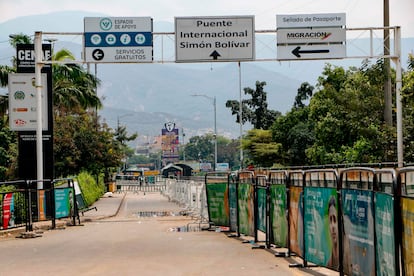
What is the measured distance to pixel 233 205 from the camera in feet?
60.7

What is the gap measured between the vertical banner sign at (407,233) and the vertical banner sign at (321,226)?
232 cm

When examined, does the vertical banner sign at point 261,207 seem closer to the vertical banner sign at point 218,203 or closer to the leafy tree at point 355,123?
the vertical banner sign at point 218,203

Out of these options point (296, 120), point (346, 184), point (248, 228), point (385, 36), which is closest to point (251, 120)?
point (296, 120)

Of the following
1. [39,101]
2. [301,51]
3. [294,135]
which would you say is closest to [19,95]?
[39,101]

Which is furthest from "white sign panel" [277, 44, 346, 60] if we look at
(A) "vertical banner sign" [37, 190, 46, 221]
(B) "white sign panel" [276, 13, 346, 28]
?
(A) "vertical banner sign" [37, 190, 46, 221]

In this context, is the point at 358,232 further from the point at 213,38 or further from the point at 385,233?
the point at 213,38

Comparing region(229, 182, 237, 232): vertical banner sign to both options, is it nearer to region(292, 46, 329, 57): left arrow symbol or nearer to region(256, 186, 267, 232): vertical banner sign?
region(256, 186, 267, 232): vertical banner sign

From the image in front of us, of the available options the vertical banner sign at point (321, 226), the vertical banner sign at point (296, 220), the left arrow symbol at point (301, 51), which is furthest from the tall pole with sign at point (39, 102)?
the vertical banner sign at point (321, 226)

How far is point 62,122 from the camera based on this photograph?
4709 centimetres

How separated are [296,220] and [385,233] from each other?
416cm

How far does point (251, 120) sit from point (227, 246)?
65.1 metres

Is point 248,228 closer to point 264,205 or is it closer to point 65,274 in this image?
point 264,205

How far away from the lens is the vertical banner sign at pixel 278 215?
1328 centimetres

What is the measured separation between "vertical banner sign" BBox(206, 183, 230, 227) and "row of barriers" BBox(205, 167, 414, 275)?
9.24 ft
